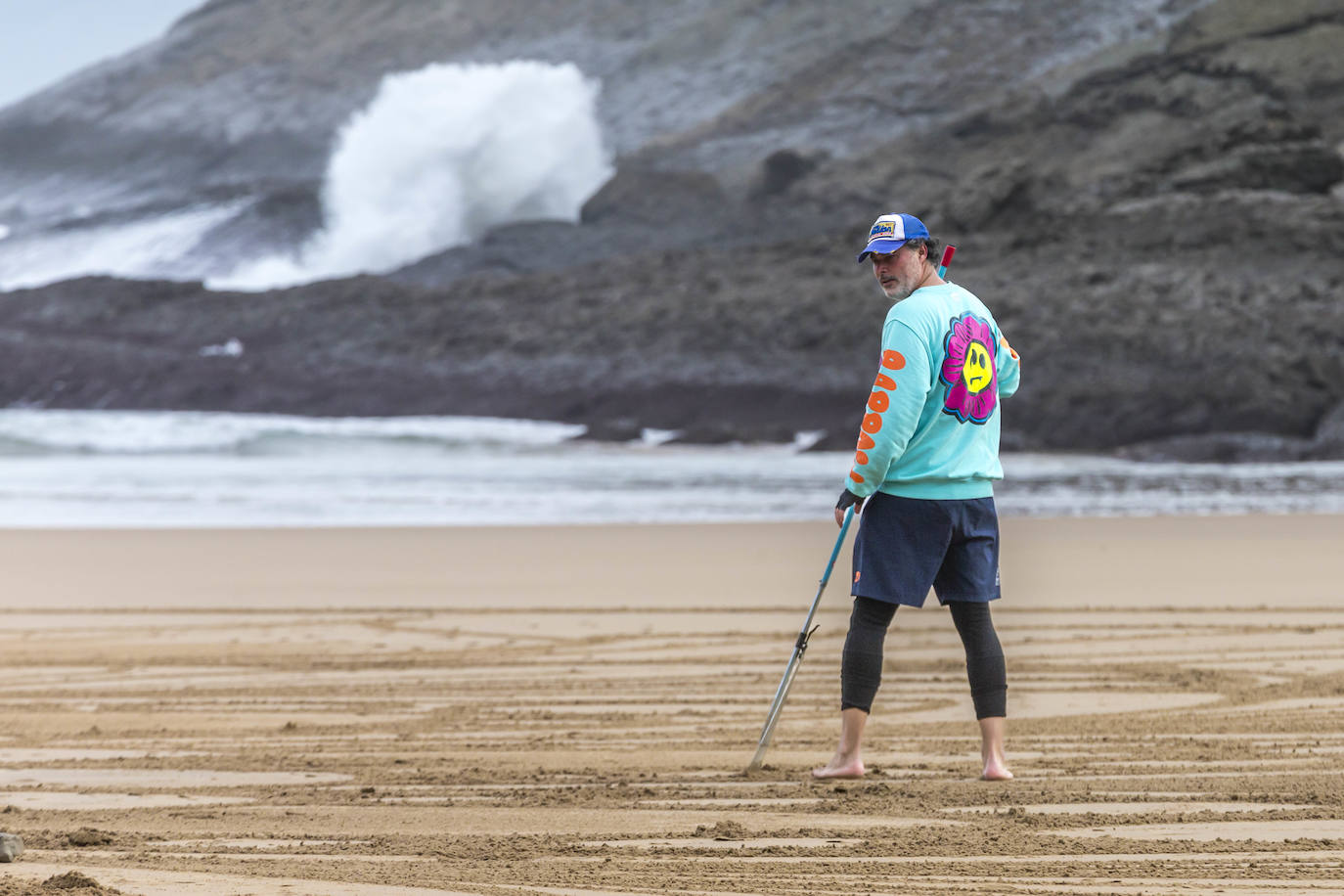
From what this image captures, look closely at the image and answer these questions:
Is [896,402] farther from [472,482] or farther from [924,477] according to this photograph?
[472,482]

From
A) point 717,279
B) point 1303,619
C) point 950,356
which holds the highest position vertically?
point 717,279

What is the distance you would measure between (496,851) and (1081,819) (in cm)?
136

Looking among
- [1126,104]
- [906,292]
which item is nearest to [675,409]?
[1126,104]

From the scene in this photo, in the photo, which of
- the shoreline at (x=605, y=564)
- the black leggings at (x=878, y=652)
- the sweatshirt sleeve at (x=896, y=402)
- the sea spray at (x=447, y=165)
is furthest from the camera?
the sea spray at (x=447, y=165)

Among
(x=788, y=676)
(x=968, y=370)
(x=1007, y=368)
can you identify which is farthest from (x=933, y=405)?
(x=788, y=676)

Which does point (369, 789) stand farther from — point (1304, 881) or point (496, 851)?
point (1304, 881)

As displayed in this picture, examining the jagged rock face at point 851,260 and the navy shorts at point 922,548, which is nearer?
the navy shorts at point 922,548

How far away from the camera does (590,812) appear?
345 cm

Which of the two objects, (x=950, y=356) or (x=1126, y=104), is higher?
(x=1126, y=104)

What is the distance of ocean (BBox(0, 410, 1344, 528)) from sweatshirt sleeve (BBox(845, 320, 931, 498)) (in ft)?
30.6

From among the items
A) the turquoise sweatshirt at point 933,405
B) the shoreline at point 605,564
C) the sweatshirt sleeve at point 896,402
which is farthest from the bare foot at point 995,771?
the shoreline at point 605,564

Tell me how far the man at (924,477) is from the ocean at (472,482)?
910 cm

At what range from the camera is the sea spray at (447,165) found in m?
66.3

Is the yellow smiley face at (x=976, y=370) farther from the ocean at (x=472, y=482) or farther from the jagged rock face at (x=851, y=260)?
the jagged rock face at (x=851, y=260)
